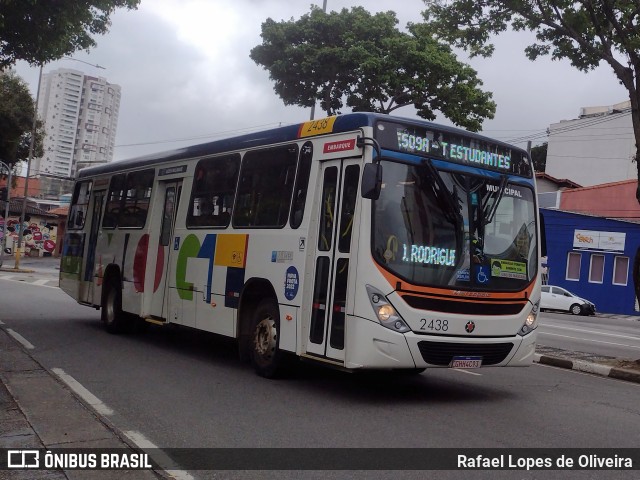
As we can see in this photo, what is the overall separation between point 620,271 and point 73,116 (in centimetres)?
9536

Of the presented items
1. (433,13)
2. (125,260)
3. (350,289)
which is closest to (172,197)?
(125,260)

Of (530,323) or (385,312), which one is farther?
(530,323)

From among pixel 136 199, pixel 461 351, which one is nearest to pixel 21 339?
pixel 136 199

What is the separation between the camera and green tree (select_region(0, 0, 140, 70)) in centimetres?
1115

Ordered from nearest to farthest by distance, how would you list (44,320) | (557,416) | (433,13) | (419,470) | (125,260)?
(419,470) < (557,416) < (125,260) < (433,13) < (44,320)

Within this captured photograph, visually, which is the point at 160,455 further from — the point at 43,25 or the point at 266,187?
the point at 43,25

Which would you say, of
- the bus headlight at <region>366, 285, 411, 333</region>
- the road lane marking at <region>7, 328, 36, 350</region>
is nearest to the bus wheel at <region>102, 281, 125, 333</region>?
the road lane marking at <region>7, 328, 36, 350</region>

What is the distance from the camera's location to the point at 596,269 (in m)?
40.8

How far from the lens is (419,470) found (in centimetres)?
554

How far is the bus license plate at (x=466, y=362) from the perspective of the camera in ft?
26.0

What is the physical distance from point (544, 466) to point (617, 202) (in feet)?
134

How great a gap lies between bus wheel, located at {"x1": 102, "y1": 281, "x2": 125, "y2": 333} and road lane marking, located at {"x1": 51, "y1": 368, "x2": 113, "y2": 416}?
379 centimetres

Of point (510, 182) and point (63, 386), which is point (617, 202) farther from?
point (63, 386)

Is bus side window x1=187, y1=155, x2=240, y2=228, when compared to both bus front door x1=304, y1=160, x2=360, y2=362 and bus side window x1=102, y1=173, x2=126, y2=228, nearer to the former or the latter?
bus front door x1=304, y1=160, x2=360, y2=362
